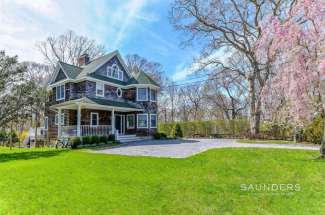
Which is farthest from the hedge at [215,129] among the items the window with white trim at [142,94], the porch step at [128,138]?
the porch step at [128,138]

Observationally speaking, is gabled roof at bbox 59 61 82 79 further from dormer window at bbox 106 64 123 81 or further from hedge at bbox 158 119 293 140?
hedge at bbox 158 119 293 140

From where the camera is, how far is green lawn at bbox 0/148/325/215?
410cm

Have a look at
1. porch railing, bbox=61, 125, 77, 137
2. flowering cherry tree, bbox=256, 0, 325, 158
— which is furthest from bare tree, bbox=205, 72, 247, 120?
flowering cherry tree, bbox=256, 0, 325, 158

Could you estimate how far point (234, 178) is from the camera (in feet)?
19.5

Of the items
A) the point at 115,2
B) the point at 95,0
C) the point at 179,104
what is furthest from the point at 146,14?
the point at 179,104

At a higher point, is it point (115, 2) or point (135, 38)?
point (135, 38)

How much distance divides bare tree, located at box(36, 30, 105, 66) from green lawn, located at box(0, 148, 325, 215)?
27033 millimetres

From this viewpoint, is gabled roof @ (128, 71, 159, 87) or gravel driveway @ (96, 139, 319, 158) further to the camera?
gabled roof @ (128, 71, 159, 87)

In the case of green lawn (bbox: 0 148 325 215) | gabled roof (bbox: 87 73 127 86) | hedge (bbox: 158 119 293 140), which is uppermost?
gabled roof (bbox: 87 73 127 86)

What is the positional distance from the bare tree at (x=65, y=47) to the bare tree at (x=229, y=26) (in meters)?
16.0

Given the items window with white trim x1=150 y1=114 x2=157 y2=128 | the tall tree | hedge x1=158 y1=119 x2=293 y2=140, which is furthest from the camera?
window with white trim x1=150 y1=114 x2=157 y2=128

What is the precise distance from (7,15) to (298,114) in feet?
42.2

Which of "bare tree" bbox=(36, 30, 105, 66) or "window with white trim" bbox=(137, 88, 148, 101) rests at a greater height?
"bare tree" bbox=(36, 30, 105, 66)

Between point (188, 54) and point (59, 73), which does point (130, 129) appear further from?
point (188, 54)
